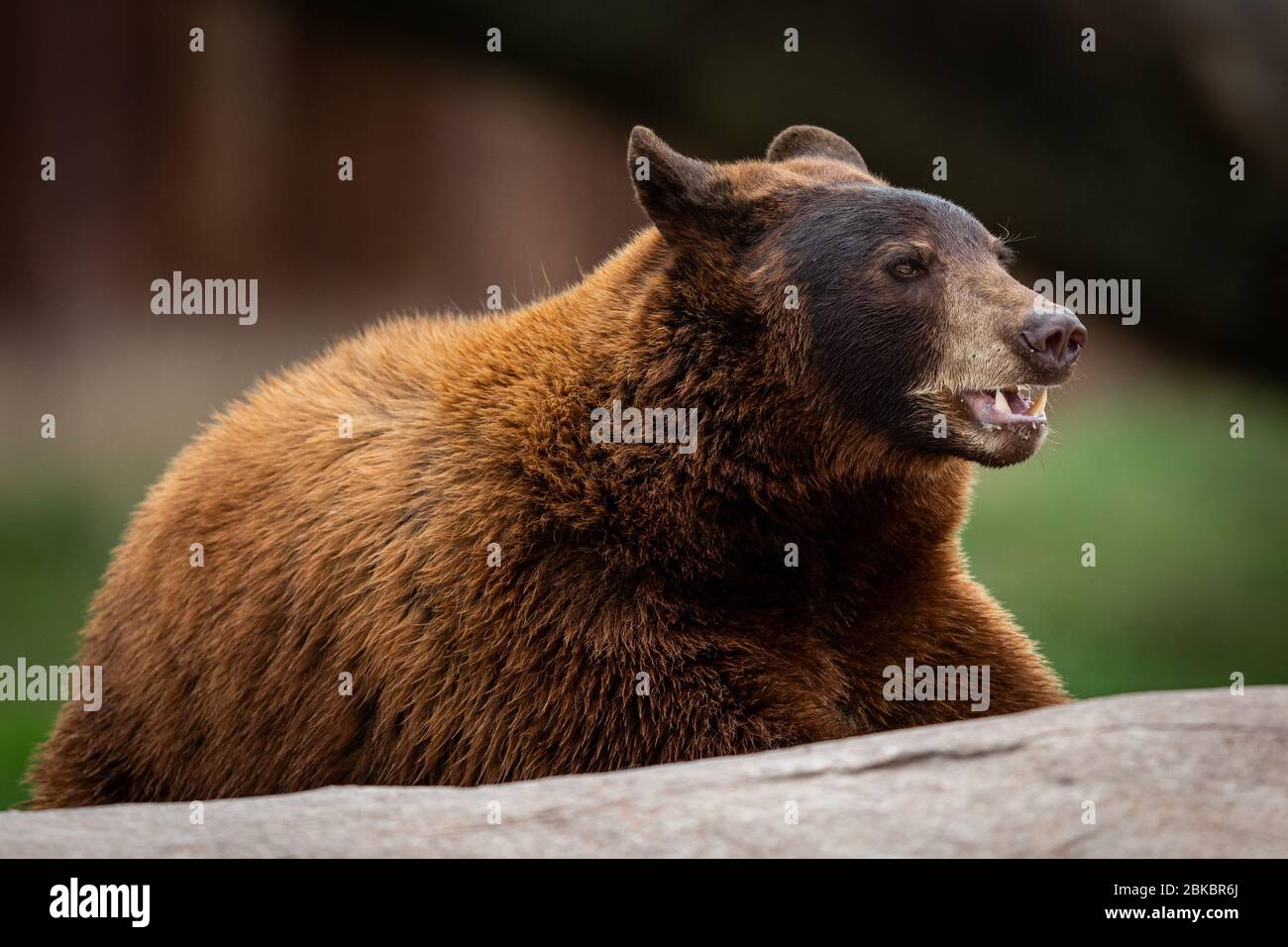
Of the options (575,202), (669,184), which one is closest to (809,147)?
(669,184)

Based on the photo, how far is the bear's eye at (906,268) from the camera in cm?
564

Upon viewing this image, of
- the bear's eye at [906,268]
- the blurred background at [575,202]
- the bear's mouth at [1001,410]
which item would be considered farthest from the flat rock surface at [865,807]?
the blurred background at [575,202]

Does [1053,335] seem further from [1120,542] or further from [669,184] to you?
[1120,542]

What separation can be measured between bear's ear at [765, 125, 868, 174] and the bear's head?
1.20 m

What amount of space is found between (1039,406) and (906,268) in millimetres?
724

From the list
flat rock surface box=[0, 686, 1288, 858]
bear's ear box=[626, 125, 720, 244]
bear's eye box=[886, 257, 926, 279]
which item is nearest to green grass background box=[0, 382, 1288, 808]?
bear's eye box=[886, 257, 926, 279]

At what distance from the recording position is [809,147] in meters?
6.98

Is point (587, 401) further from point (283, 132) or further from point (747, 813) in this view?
point (283, 132)

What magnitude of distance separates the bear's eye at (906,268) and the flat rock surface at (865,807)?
2.00 m

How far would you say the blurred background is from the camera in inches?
520

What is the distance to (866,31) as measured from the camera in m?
13.4

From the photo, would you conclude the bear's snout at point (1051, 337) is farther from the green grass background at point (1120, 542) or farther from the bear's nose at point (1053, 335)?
the green grass background at point (1120, 542)

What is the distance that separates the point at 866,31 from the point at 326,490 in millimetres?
9064

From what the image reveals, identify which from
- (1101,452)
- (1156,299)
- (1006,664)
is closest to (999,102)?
(1156,299)
